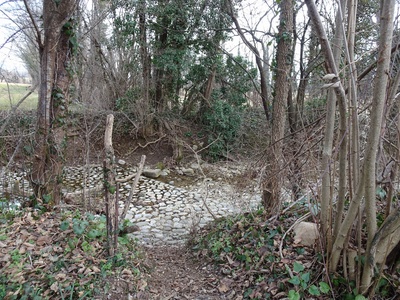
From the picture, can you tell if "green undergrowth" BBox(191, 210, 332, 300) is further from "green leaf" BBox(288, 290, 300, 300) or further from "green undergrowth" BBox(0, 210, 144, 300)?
"green undergrowth" BBox(0, 210, 144, 300)

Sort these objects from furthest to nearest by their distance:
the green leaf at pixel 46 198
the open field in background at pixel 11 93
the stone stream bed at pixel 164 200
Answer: the open field in background at pixel 11 93 → the stone stream bed at pixel 164 200 → the green leaf at pixel 46 198

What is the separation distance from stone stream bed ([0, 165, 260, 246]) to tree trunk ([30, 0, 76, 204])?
13.1 inches

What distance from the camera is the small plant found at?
7.29 feet

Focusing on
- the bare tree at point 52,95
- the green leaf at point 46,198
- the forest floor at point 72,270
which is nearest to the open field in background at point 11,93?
the bare tree at point 52,95

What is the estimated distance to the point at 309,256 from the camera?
8.82ft

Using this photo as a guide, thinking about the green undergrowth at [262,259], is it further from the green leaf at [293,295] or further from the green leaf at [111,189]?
the green leaf at [111,189]

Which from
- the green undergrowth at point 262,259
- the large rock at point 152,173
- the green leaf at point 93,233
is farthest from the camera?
the large rock at point 152,173

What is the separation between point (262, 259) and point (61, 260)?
1.91 meters

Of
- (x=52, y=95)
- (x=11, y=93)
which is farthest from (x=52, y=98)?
(x=11, y=93)

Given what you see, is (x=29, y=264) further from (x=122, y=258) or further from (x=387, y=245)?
(x=387, y=245)

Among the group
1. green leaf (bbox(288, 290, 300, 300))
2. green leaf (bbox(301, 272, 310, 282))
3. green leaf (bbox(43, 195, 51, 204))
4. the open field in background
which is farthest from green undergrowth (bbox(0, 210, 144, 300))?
the open field in background

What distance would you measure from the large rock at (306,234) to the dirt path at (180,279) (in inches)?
34.6

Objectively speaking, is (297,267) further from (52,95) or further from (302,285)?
(52,95)

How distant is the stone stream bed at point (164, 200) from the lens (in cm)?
421
